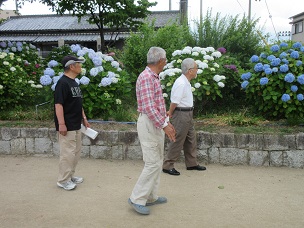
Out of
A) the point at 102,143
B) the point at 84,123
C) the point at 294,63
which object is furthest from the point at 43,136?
the point at 294,63

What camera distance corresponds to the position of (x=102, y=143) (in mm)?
5637

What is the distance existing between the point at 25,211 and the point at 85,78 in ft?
9.52

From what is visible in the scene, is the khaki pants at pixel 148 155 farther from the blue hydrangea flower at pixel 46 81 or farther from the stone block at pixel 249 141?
the blue hydrangea flower at pixel 46 81

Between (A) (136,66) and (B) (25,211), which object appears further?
(A) (136,66)

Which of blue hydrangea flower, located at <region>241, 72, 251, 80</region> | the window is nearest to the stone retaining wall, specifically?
blue hydrangea flower, located at <region>241, 72, 251, 80</region>

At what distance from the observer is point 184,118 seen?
15.4 feet

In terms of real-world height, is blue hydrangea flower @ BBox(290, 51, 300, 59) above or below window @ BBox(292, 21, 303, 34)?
below

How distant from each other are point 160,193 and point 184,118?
3.63 ft

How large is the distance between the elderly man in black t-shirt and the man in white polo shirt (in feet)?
4.09

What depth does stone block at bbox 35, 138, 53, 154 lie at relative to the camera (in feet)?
19.0

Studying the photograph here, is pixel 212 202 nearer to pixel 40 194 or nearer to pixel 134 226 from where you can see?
pixel 134 226

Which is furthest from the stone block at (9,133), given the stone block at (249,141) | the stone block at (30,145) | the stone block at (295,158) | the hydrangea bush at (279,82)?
the stone block at (295,158)

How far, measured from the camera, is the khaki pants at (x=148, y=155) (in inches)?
134

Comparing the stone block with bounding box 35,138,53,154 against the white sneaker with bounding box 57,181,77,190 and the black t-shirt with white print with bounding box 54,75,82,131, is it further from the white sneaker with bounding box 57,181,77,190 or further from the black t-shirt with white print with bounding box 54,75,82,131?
the black t-shirt with white print with bounding box 54,75,82,131
